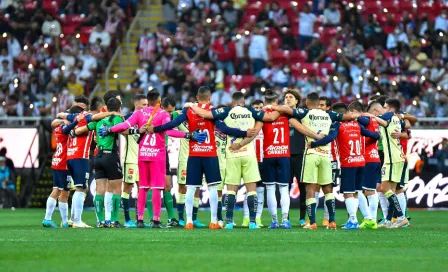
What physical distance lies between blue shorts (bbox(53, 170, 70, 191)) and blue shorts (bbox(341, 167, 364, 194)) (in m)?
5.38

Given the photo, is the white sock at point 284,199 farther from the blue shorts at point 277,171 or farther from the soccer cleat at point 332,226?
the soccer cleat at point 332,226

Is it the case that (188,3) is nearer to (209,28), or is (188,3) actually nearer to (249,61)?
(209,28)

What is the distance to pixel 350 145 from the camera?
20.7 m

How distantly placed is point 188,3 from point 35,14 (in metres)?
5.48

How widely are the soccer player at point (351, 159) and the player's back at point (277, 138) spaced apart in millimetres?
949

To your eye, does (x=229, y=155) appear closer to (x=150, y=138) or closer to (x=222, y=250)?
(x=150, y=138)

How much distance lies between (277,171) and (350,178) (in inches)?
53.0

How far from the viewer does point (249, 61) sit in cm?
3644

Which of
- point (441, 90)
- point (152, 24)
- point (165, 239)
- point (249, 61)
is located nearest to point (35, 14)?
point (152, 24)

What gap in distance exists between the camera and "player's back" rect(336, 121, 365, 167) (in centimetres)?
2061

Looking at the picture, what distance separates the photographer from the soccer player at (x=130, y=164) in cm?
2131

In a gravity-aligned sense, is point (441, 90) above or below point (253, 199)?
above

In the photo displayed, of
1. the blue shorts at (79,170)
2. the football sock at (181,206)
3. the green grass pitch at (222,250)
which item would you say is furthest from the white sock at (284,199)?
the blue shorts at (79,170)

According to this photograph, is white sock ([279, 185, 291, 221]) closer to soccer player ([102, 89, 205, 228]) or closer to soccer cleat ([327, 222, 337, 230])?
soccer cleat ([327, 222, 337, 230])
